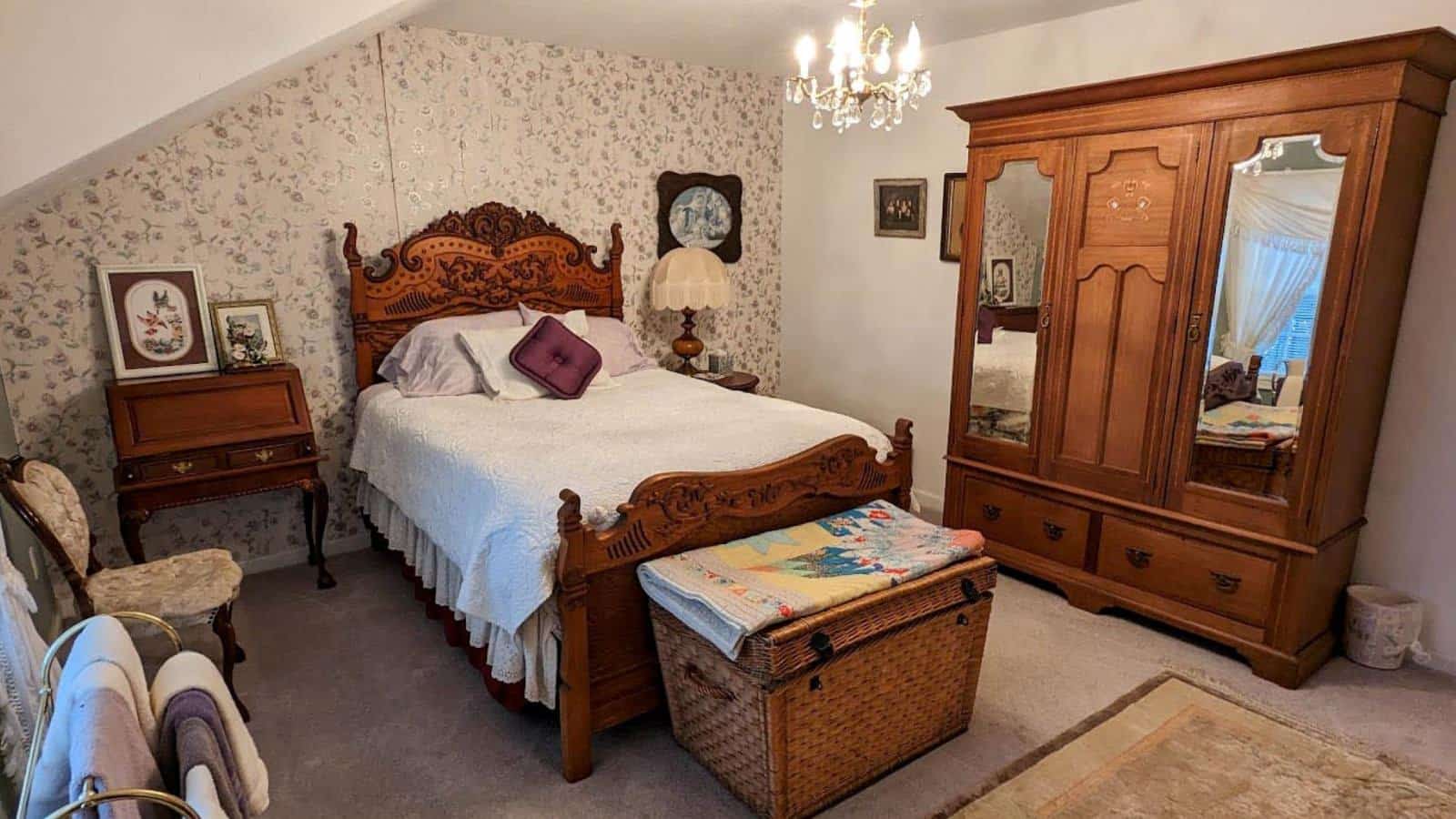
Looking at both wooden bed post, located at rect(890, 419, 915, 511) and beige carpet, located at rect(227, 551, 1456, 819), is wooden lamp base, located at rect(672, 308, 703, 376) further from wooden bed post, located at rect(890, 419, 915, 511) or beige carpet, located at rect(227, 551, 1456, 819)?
beige carpet, located at rect(227, 551, 1456, 819)

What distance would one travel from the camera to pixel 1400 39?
2137mm

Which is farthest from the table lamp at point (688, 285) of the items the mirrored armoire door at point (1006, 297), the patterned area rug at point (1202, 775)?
the patterned area rug at point (1202, 775)

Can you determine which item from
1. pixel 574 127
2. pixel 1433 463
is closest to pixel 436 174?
pixel 574 127

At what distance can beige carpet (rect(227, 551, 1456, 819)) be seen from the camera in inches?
83.0

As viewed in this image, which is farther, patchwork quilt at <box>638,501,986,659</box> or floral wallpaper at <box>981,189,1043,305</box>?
floral wallpaper at <box>981,189,1043,305</box>

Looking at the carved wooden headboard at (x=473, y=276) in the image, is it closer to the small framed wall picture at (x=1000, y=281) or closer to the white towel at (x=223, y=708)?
the small framed wall picture at (x=1000, y=281)

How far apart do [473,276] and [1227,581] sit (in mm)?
3371

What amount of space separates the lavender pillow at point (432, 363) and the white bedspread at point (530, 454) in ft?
0.20

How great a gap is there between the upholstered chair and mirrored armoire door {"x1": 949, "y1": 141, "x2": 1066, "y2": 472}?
284cm

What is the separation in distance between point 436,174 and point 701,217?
1.50 meters

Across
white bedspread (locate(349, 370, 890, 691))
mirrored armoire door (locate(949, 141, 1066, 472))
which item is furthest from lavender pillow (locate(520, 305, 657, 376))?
mirrored armoire door (locate(949, 141, 1066, 472))

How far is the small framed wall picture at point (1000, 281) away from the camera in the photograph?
10.5ft

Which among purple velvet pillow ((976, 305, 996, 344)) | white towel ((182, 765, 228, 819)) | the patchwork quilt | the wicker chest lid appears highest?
purple velvet pillow ((976, 305, 996, 344))

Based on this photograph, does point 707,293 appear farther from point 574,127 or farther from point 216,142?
point 216,142
